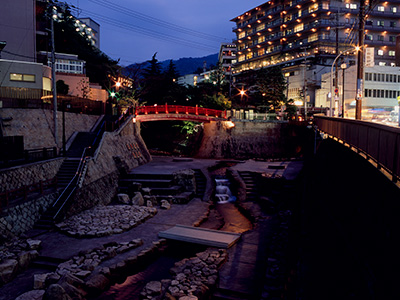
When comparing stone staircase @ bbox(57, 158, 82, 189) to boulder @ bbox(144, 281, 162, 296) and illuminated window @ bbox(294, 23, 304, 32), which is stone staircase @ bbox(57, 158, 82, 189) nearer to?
boulder @ bbox(144, 281, 162, 296)

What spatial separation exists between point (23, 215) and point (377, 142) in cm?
1737

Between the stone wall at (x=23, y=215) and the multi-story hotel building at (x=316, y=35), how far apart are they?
2168 inches

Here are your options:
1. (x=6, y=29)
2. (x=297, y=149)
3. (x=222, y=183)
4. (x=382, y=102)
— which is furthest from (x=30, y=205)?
(x=382, y=102)

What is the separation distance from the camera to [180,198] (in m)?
24.8

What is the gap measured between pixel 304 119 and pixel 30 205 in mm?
35714

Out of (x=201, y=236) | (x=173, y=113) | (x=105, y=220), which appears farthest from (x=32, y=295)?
(x=173, y=113)

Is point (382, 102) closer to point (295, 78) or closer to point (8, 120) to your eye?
point (295, 78)

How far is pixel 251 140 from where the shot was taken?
43188mm

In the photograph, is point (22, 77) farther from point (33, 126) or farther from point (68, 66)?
point (68, 66)

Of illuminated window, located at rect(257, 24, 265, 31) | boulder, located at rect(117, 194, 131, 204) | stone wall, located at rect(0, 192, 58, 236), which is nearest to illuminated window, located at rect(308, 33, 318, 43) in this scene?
illuminated window, located at rect(257, 24, 265, 31)

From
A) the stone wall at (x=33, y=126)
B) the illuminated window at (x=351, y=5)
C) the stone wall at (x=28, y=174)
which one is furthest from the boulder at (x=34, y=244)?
the illuminated window at (x=351, y=5)

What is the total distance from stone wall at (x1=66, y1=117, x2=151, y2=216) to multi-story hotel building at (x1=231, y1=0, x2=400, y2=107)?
40.7 metres

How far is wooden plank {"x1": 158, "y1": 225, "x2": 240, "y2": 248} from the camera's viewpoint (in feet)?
53.2

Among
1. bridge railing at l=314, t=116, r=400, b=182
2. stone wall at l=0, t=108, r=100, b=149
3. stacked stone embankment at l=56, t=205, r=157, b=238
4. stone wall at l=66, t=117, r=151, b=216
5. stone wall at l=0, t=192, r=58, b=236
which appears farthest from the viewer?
stone wall at l=0, t=108, r=100, b=149
